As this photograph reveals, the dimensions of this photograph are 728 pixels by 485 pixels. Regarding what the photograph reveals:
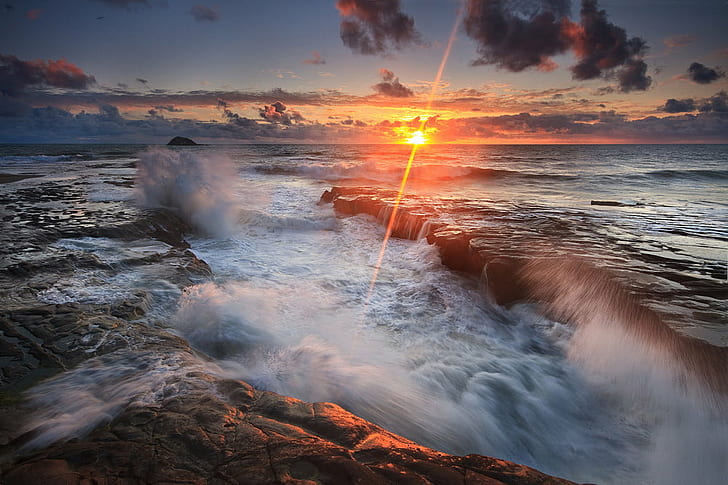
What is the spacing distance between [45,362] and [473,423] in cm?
395

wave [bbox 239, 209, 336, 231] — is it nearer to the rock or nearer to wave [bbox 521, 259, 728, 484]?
wave [bbox 521, 259, 728, 484]

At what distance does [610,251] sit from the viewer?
6406 mm

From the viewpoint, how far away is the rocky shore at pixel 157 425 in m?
1.79

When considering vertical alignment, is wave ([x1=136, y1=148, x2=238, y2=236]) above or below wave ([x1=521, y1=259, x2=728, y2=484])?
below

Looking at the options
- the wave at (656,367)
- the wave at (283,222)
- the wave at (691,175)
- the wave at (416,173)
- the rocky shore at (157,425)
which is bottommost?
the wave at (283,222)

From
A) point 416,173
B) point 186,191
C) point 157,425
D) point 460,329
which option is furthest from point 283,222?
point 416,173

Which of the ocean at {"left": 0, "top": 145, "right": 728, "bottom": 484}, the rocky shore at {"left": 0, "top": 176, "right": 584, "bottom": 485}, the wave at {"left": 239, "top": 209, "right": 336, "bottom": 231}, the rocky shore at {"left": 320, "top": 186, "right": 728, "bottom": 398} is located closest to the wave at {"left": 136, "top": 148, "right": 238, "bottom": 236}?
the wave at {"left": 239, "top": 209, "right": 336, "bottom": 231}

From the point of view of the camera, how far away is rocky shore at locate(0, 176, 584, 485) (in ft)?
5.88

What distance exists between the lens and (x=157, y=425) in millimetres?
2178

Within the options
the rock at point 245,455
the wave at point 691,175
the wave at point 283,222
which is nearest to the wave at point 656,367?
the rock at point 245,455

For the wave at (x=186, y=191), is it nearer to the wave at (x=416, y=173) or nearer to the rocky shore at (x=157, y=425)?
the rocky shore at (x=157, y=425)

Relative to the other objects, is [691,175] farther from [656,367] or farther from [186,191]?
[186,191]

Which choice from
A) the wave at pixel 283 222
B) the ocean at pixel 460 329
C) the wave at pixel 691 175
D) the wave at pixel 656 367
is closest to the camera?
the wave at pixel 656 367

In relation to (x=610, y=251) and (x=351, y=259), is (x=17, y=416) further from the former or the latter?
(x=610, y=251)
